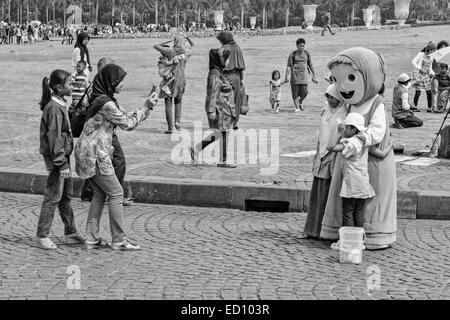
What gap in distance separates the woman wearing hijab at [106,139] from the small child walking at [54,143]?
16cm

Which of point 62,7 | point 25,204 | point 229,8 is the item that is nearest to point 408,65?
point 25,204

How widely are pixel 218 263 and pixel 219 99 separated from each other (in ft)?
15.7

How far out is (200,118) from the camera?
63.2 ft

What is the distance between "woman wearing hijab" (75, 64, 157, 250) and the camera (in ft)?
28.3

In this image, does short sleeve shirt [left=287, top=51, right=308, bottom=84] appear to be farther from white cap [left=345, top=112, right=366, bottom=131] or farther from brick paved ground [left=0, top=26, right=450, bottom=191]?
white cap [left=345, top=112, right=366, bottom=131]

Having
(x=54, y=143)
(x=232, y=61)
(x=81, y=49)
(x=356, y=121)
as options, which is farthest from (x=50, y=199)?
(x=81, y=49)

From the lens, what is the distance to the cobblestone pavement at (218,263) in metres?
7.29

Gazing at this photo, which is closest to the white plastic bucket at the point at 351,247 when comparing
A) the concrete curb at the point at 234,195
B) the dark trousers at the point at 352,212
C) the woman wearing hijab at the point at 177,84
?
the dark trousers at the point at 352,212

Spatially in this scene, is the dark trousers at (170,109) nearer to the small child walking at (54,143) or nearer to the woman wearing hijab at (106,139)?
the small child walking at (54,143)

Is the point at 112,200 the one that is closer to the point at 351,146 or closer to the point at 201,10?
the point at 351,146

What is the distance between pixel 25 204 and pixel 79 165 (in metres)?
2.60

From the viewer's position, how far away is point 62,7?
135 meters
